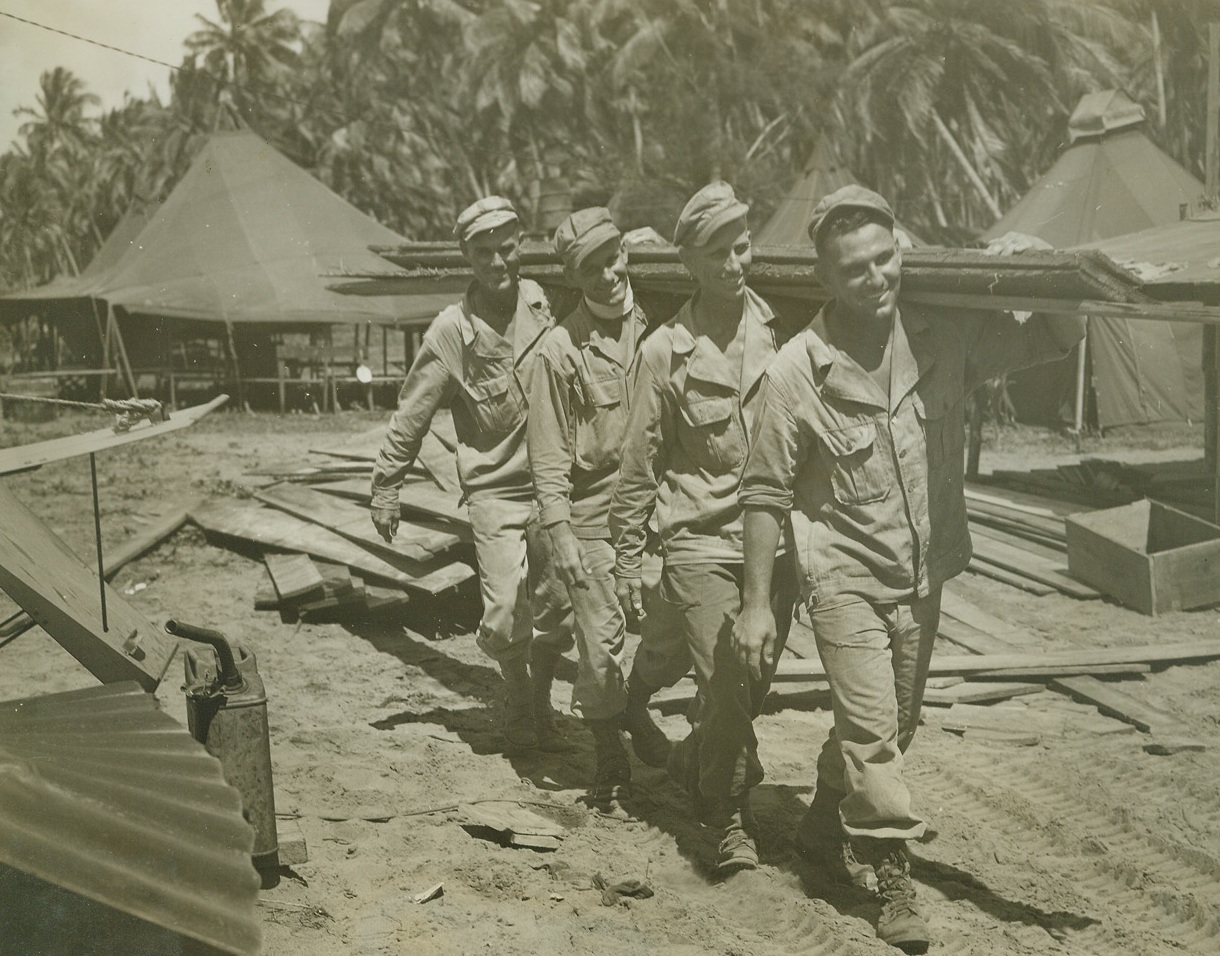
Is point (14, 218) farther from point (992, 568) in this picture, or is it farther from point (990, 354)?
point (990, 354)

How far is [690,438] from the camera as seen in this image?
4.44 m

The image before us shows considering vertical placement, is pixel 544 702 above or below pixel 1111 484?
above

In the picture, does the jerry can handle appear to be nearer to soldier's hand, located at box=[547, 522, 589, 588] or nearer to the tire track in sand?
soldier's hand, located at box=[547, 522, 589, 588]

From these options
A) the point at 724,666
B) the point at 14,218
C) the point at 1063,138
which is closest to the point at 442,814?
the point at 724,666

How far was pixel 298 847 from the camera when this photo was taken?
414 centimetres

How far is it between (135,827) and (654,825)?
3054mm

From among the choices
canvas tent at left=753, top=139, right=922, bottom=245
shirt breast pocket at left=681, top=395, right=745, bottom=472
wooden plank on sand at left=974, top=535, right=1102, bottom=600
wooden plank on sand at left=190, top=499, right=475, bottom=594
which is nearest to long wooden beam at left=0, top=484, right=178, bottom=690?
shirt breast pocket at left=681, top=395, right=745, bottom=472

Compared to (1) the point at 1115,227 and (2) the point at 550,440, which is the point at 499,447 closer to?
(2) the point at 550,440

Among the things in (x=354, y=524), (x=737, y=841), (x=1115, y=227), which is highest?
(x=1115, y=227)

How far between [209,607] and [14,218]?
1052 inches

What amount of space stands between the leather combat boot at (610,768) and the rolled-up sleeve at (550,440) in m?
0.89

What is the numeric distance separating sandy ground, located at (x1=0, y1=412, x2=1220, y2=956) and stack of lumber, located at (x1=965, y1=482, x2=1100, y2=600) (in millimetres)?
867

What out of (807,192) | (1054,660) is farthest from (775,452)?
(807,192)

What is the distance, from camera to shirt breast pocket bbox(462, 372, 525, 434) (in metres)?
5.55
